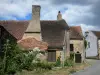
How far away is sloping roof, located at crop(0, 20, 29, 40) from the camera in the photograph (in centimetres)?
5322

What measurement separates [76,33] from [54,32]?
12.9 meters

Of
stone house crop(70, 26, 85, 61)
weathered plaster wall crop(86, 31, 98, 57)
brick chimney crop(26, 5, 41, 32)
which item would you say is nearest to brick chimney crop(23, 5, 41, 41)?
brick chimney crop(26, 5, 41, 32)

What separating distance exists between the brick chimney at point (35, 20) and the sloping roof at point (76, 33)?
12.9 meters

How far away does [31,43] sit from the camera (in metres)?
48.9

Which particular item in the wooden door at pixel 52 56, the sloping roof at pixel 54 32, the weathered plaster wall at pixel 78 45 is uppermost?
the sloping roof at pixel 54 32

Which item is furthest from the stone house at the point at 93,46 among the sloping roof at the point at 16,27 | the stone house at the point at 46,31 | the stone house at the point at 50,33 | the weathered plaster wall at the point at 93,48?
the sloping roof at the point at 16,27

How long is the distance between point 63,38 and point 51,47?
10.1ft

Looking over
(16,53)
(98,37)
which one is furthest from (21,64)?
(98,37)

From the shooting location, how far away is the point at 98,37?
275 feet

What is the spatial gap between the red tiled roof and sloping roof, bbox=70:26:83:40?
50.0 ft

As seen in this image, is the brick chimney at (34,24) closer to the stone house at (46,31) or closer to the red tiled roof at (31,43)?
the stone house at (46,31)

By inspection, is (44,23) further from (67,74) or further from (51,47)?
(67,74)

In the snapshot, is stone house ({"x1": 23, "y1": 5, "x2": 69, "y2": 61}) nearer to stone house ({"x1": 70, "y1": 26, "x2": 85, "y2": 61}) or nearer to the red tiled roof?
the red tiled roof

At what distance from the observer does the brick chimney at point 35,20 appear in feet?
171
